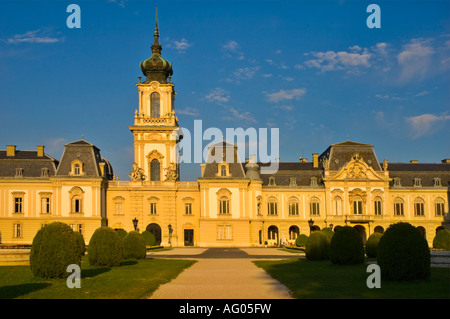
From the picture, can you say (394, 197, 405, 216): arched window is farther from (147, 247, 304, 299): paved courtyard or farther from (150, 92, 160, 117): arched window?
(147, 247, 304, 299): paved courtyard

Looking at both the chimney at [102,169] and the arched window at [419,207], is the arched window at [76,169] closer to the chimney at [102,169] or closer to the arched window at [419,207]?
the chimney at [102,169]

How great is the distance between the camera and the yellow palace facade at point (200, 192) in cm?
6100

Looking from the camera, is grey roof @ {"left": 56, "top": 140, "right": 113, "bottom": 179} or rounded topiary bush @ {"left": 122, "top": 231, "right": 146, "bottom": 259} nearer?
rounded topiary bush @ {"left": 122, "top": 231, "right": 146, "bottom": 259}

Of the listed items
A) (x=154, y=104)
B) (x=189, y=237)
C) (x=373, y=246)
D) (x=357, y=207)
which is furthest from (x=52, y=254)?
(x=357, y=207)

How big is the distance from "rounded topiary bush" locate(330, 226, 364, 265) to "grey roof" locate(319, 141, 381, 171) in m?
37.9

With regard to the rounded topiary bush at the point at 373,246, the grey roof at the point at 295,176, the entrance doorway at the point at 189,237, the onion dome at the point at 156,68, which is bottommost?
the entrance doorway at the point at 189,237

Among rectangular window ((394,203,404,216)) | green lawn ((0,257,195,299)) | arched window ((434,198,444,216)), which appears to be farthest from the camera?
arched window ((434,198,444,216))

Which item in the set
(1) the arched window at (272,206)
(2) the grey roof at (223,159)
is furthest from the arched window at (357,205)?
(2) the grey roof at (223,159)

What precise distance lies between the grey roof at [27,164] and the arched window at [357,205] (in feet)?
117

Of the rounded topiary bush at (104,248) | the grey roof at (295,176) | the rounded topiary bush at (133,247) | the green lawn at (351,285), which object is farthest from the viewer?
the grey roof at (295,176)

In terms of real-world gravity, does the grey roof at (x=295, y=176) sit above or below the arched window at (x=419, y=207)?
above

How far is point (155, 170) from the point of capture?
6431cm

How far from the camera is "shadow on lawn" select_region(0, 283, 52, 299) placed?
17109 mm

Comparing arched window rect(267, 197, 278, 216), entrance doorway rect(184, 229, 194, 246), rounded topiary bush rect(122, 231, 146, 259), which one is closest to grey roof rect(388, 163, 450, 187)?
arched window rect(267, 197, 278, 216)
